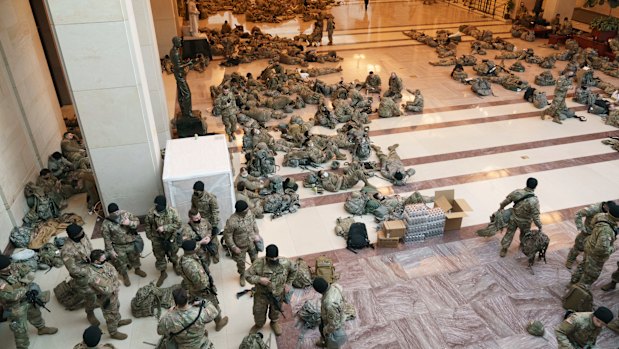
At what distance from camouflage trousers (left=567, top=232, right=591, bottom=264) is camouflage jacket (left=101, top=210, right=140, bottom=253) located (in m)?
6.95

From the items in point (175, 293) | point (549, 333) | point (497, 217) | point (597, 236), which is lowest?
point (549, 333)

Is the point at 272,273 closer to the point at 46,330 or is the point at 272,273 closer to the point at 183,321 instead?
the point at 183,321

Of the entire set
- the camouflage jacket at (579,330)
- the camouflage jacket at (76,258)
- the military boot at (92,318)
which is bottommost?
the military boot at (92,318)

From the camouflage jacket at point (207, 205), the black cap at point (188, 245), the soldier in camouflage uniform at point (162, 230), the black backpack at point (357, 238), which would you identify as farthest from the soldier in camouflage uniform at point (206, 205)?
the black backpack at point (357, 238)

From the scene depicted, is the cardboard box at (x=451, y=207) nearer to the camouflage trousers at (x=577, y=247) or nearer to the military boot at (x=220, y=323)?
the camouflage trousers at (x=577, y=247)

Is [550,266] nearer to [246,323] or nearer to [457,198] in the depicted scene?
[457,198]

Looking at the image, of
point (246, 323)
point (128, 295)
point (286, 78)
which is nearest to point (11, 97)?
point (128, 295)

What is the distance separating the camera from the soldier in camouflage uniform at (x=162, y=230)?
6.83 m

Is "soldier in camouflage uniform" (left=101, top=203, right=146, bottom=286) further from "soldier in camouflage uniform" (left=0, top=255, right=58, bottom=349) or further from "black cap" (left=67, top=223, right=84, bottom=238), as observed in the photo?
"soldier in camouflage uniform" (left=0, top=255, right=58, bottom=349)

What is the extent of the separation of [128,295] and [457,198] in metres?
6.43

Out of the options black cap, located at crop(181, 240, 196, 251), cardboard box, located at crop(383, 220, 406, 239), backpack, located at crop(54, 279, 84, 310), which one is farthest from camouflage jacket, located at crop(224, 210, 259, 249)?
cardboard box, located at crop(383, 220, 406, 239)

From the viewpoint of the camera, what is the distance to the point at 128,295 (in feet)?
23.3

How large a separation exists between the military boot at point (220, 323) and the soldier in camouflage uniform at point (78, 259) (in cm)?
169

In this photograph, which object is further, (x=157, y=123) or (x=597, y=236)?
(x=157, y=123)
